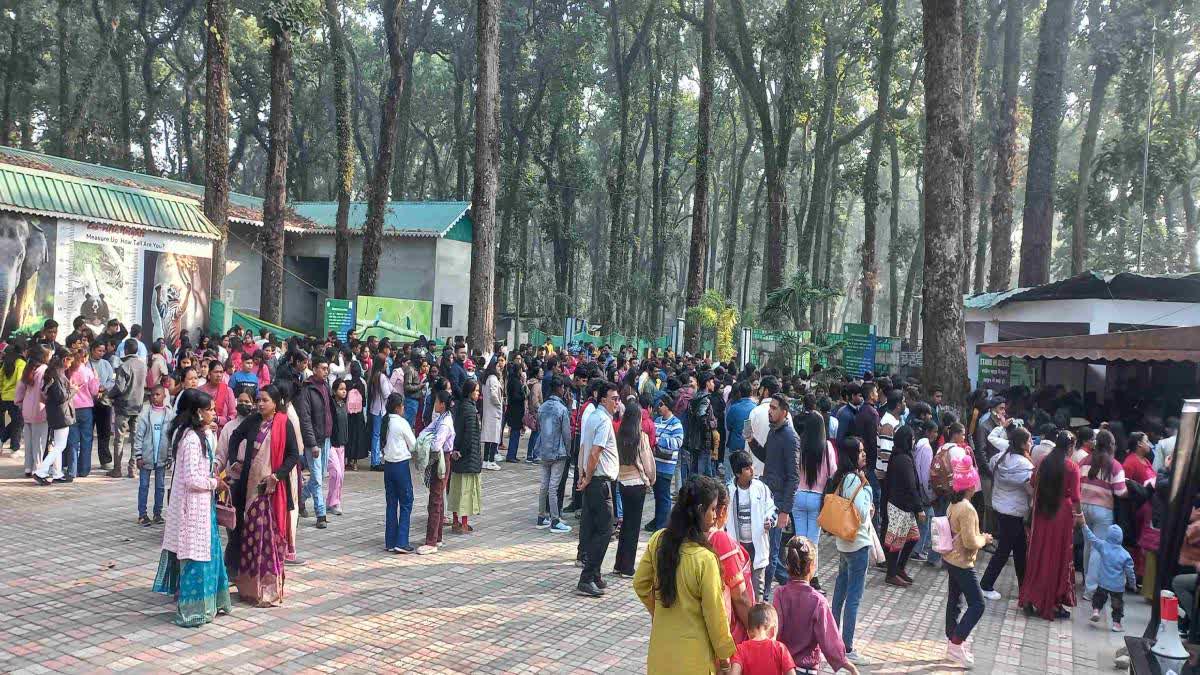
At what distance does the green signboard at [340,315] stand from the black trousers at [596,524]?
49.0 ft

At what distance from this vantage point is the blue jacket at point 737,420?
32.4ft

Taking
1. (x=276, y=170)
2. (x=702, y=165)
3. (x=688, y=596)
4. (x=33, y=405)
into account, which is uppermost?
(x=702, y=165)

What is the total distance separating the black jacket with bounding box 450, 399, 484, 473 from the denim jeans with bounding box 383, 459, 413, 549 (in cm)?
77

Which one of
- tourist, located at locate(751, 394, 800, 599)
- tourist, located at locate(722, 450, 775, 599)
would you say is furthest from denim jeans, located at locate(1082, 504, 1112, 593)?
tourist, located at locate(722, 450, 775, 599)

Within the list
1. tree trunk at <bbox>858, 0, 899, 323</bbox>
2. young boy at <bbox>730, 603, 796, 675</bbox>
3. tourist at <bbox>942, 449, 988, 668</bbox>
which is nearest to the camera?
young boy at <bbox>730, 603, 796, 675</bbox>

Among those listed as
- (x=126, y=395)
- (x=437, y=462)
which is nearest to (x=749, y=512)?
(x=437, y=462)

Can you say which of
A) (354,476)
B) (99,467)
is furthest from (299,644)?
(99,467)

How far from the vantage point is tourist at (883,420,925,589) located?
27.8ft

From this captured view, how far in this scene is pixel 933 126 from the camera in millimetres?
14492

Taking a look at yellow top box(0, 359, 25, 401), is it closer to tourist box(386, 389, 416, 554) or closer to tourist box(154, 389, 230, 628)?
tourist box(386, 389, 416, 554)

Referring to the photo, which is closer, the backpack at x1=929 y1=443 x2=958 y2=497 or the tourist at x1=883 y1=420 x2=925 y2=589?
the backpack at x1=929 y1=443 x2=958 y2=497

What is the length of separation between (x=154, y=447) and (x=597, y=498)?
15.3 ft

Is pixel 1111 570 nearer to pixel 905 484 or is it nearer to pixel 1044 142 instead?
pixel 905 484

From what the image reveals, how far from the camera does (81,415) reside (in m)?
11.0
